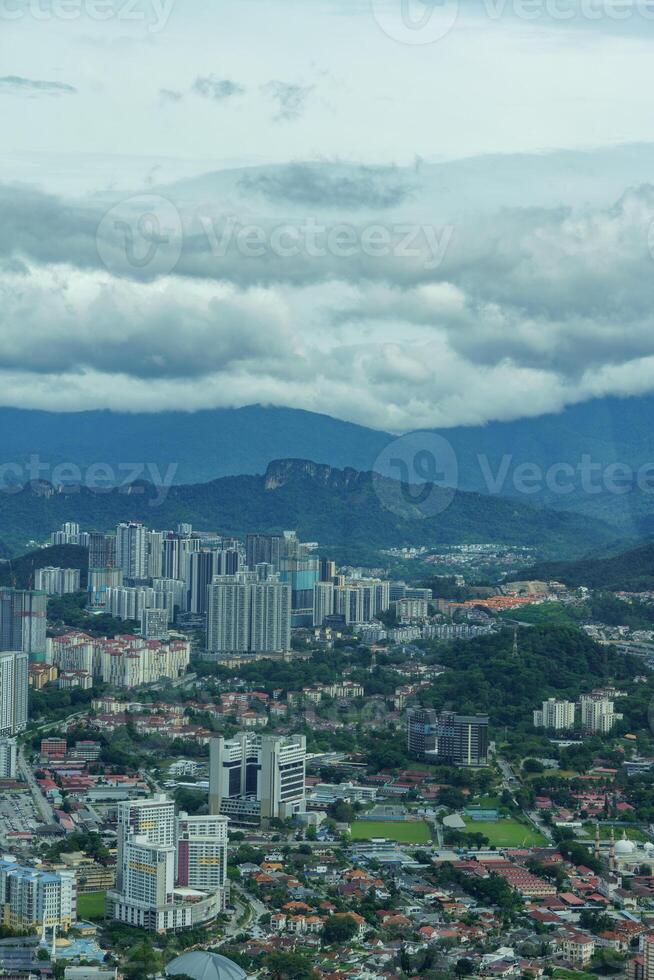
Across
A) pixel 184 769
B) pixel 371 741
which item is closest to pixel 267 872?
pixel 184 769

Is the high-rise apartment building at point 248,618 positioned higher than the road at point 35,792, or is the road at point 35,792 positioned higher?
the high-rise apartment building at point 248,618

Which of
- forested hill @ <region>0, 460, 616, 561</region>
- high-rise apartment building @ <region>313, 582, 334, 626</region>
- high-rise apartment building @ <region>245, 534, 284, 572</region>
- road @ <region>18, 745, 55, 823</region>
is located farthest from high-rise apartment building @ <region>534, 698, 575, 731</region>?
forested hill @ <region>0, 460, 616, 561</region>

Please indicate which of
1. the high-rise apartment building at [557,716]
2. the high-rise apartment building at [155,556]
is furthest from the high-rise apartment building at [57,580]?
the high-rise apartment building at [557,716]

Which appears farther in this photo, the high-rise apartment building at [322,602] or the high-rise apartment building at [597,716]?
the high-rise apartment building at [322,602]

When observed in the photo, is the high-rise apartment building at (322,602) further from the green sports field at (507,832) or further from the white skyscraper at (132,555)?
the green sports field at (507,832)

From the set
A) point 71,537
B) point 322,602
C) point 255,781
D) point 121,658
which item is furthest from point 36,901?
point 71,537

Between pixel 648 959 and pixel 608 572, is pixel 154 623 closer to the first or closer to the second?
pixel 608 572
